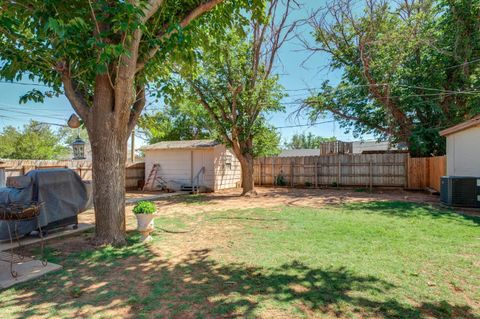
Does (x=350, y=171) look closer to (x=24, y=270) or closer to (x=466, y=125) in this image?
(x=466, y=125)

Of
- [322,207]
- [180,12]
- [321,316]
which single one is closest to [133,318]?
[321,316]

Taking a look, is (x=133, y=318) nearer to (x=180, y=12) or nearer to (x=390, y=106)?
(x=180, y=12)

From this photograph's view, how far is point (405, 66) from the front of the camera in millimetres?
14664

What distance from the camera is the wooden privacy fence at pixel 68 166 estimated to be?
10.3 meters

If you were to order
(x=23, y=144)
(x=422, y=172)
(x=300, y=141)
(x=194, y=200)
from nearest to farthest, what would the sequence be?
(x=194, y=200)
(x=422, y=172)
(x=23, y=144)
(x=300, y=141)

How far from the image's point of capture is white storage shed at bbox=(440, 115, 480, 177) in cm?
844

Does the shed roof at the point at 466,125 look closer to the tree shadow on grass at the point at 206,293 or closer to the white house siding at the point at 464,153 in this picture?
the white house siding at the point at 464,153

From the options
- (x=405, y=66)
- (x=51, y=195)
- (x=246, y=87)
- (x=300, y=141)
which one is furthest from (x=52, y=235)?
(x=300, y=141)

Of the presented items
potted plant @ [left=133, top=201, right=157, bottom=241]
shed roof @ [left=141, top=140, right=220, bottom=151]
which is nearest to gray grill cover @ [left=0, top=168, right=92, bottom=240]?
A: potted plant @ [left=133, top=201, right=157, bottom=241]

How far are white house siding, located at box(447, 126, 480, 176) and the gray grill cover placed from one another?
10.9m

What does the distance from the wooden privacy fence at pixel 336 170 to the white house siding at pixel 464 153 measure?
3992mm

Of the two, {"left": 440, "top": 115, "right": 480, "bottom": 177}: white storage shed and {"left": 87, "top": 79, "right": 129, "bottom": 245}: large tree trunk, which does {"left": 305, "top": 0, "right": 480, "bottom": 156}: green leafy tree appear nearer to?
{"left": 440, "top": 115, "right": 480, "bottom": 177}: white storage shed

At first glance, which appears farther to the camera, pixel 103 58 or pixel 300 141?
pixel 300 141

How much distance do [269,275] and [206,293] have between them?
0.84 m
